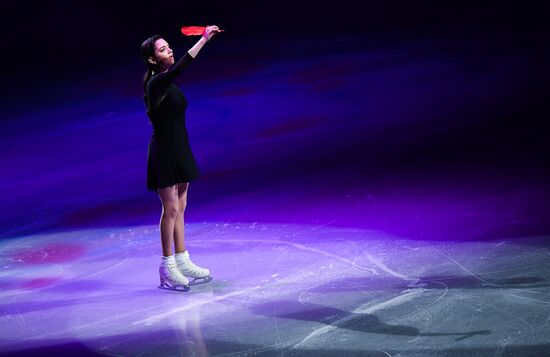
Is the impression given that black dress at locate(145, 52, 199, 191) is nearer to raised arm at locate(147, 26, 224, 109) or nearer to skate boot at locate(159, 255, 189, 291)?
raised arm at locate(147, 26, 224, 109)

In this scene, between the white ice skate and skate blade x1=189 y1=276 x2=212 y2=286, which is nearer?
the white ice skate

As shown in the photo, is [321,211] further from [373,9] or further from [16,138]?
[373,9]

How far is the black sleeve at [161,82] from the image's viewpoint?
214 inches

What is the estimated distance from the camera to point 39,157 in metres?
10.3

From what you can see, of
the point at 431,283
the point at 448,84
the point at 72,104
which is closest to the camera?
the point at 431,283

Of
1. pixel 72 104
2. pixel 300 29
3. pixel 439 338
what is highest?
pixel 300 29

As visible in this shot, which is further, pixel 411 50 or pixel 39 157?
pixel 411 50

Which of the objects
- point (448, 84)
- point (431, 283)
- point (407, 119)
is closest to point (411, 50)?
point (448, 84)

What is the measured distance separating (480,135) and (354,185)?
1.70 meters

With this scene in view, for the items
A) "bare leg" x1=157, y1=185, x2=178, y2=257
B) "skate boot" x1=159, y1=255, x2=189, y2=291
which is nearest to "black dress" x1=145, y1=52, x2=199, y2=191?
"bare leg" x1=157, y1=185, x2=178, y2=257

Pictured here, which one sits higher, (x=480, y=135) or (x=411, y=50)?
(x=411, y=50)

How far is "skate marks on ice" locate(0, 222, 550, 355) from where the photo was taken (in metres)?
4.61

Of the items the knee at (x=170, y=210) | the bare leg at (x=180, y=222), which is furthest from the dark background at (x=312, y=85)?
the knee at (x=170, y=210)

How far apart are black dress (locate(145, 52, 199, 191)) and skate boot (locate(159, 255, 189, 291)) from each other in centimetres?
52
